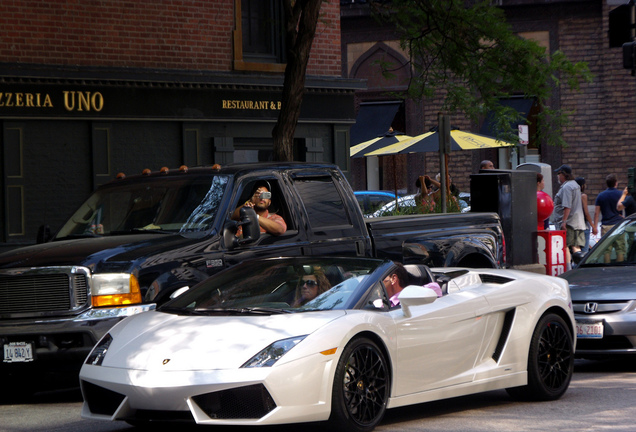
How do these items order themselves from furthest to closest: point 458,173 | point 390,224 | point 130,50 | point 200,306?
point 458,173 < point 130,50 < point 390,224 < point 200,306

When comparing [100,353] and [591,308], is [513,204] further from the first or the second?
[100,353]

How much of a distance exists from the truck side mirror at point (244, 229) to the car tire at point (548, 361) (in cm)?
262

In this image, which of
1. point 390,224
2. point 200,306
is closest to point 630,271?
point 390,224

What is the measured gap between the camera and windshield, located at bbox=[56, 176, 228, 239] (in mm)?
9695

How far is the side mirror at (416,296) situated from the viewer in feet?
23.7

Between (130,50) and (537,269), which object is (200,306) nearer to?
(537,269)

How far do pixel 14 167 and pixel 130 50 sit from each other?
296 centimetres

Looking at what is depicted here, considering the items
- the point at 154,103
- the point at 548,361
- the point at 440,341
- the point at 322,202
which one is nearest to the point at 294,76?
the point at 322,202

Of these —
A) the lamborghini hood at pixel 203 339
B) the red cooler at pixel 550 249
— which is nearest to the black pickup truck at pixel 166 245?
the lamborghini hood at pixel 203 339

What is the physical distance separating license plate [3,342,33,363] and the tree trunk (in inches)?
254

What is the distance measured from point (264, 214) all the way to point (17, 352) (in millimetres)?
2684

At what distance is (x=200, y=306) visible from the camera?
747 centimetres

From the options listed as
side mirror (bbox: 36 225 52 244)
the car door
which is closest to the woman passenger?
the car door

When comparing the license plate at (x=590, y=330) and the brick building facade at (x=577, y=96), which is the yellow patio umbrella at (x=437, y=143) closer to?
the brick building facade at (x=577, y=96)
